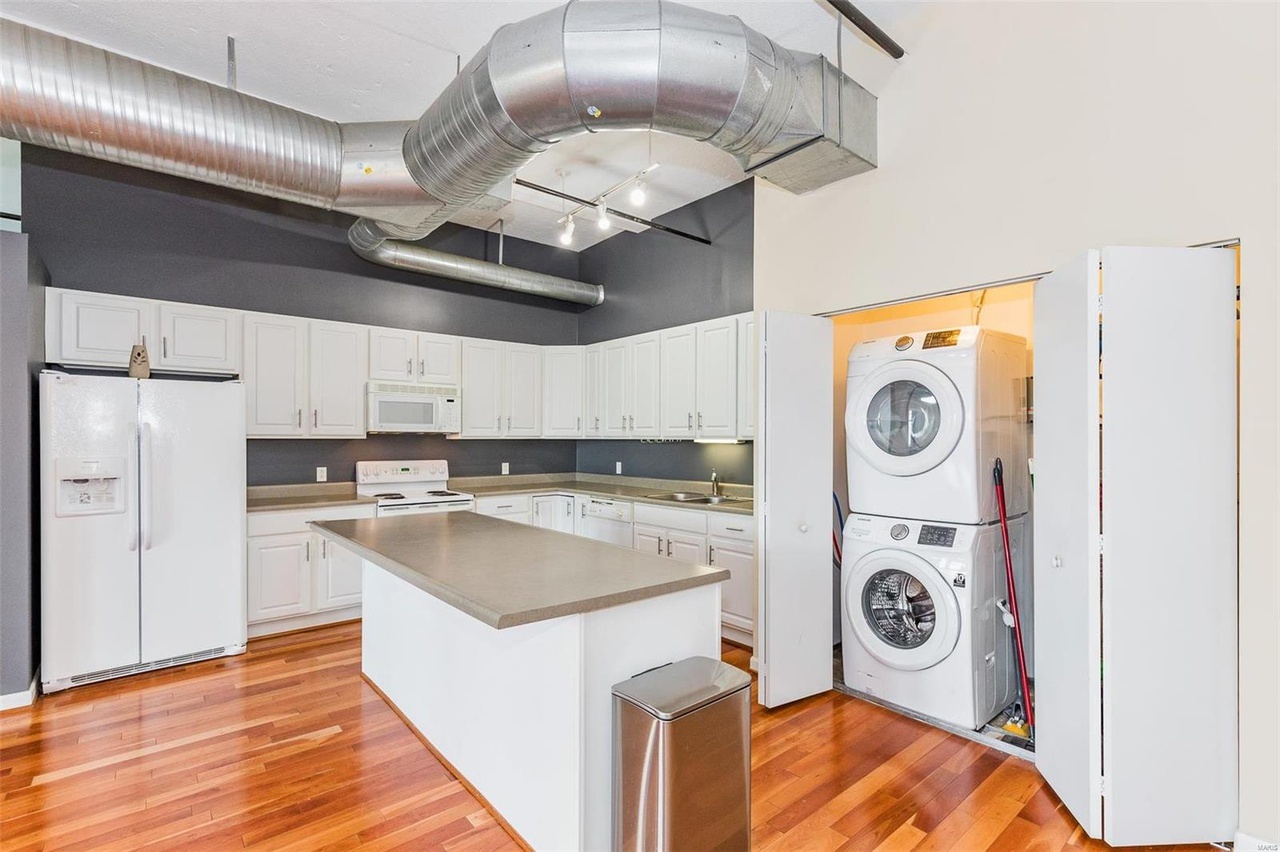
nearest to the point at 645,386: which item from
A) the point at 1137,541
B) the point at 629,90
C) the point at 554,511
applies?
the point at 554,511

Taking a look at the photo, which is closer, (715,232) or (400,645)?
(400,645)

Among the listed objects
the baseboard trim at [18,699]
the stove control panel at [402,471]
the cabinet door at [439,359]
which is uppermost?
the cabinet door at [439,359]

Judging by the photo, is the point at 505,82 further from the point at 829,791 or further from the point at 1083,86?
the point at 829,791

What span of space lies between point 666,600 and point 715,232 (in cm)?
357

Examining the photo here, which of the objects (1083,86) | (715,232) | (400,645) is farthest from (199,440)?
(1083,86)

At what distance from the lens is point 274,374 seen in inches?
175

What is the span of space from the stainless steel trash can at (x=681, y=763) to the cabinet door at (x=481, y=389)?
13.0ft

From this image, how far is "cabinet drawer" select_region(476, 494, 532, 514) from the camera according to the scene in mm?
5191

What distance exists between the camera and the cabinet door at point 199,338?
13.1 ft

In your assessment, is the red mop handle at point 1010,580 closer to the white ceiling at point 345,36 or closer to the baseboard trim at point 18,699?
the white ceiling at point 345,36

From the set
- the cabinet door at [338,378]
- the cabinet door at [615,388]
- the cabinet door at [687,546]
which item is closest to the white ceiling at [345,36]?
the cabinet door at [338,378]

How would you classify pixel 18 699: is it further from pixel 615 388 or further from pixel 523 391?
pixel 615 388

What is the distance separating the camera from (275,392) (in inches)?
175

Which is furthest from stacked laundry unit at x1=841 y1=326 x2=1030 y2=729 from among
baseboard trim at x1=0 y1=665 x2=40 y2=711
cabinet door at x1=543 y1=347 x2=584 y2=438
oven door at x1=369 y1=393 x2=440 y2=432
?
baseboard trim at x1=0 y1=665 x2=40 y2=711
